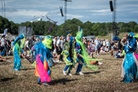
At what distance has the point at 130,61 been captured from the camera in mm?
10445

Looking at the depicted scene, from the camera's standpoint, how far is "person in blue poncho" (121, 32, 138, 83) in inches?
410

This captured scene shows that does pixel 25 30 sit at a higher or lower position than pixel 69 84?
higher

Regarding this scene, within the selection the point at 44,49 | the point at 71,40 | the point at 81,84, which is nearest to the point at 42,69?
the point at 44,49

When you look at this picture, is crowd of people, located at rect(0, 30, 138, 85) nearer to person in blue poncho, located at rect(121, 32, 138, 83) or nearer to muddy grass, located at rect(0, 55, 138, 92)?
person in blue poncho, located at rect(121, 32, 138, 83)

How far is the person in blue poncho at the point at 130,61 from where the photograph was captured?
10422 mm

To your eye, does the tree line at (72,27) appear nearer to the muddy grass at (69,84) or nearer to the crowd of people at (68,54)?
the crowd of people at (68,54)

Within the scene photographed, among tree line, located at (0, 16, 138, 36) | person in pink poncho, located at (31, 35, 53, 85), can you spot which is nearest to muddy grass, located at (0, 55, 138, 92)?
person in pink poncho, located at (31, 35, 53, 85)

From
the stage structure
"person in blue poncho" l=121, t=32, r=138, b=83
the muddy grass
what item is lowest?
the muddy grass

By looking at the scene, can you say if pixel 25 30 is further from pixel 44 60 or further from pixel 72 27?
pixel 72 27

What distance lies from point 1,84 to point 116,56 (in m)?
13.9

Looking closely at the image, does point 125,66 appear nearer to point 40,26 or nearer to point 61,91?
point 61,91

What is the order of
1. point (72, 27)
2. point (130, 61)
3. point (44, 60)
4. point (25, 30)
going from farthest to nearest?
point (72, 27) < point (25, 30) < point (130, 61) < point (44, 60)

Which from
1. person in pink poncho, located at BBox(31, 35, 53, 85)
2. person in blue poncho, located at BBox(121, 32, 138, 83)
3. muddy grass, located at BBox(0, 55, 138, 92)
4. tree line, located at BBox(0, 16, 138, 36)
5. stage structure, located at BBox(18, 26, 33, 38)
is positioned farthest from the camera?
tree line, located at BBox(0, 16, 138, 36)

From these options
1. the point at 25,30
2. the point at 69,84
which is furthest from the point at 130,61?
the point at 25,30
